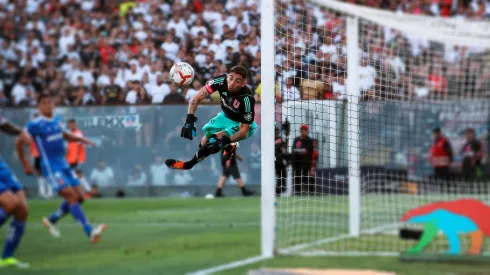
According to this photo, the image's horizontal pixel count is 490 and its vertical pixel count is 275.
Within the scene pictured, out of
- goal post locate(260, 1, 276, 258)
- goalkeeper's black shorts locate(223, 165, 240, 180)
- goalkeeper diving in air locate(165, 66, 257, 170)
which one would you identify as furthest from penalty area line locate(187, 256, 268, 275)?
goalkeeper diving in air locate(165, 66, 257, 170)

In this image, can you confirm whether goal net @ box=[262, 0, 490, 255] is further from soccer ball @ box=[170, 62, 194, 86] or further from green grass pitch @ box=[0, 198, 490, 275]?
soccer ball @ box=[170, 62, 194, 86]

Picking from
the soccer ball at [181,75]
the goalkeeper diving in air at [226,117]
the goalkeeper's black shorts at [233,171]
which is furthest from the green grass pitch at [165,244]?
the soccer ball at [181,75]

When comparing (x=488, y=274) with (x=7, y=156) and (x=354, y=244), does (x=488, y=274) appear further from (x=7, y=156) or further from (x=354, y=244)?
(x=7, y=156)

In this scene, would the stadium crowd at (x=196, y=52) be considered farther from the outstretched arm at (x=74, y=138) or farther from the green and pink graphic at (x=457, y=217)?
the green and pink graphic at (x=457, y=217)

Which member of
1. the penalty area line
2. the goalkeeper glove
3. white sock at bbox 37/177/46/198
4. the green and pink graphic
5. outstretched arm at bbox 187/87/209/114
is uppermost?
outstretched arm at bbox 187/87/209/114

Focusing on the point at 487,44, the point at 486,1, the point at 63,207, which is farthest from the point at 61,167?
the point at 486,1

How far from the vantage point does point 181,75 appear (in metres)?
6.28

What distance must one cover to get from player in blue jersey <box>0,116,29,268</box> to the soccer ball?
7159 millimetres

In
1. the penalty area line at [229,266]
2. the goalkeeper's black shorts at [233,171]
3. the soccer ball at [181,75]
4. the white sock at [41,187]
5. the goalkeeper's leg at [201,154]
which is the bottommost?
the penalty area line at [229,266]

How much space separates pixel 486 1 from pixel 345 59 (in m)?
13.9

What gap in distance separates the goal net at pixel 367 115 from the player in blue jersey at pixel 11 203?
3752 millimetres

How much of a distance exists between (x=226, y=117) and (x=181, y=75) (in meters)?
0.90

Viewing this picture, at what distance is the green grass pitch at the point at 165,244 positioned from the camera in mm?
14000

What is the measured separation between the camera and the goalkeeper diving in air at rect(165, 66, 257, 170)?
21.4ft
